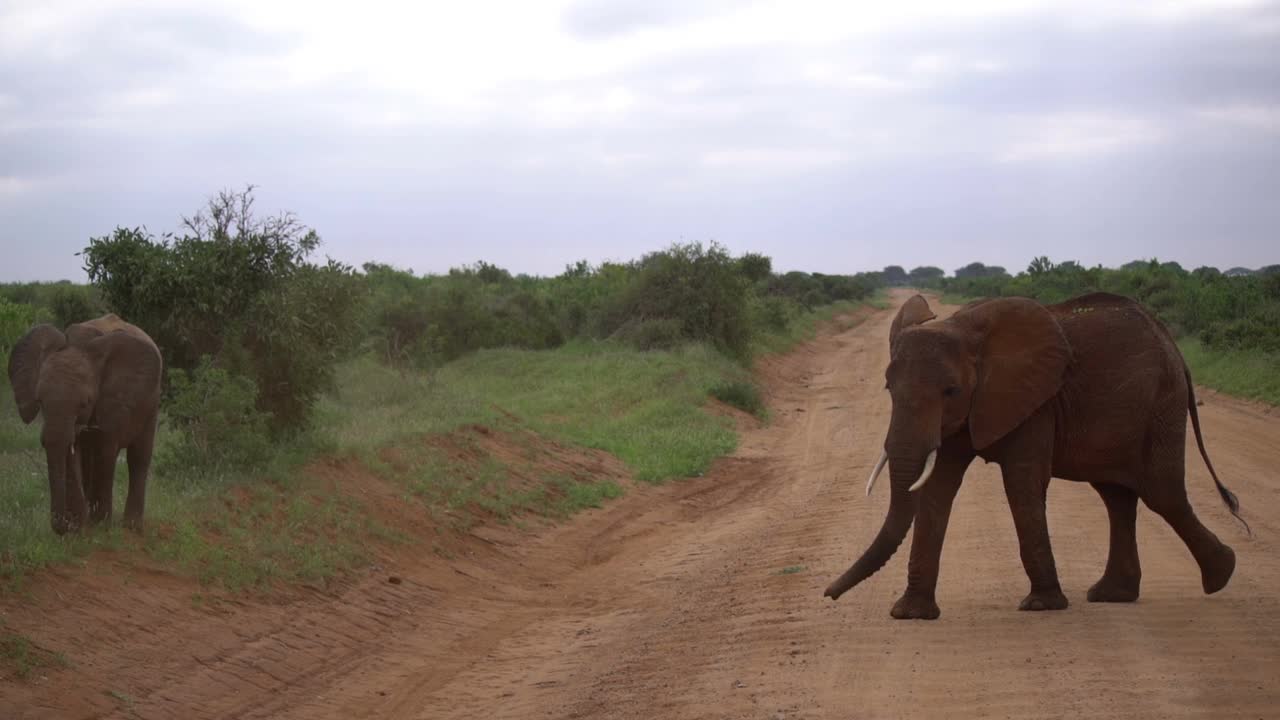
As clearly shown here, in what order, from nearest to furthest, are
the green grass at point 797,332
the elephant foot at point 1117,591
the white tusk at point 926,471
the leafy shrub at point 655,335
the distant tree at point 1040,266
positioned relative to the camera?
the white tusk at point 926,471
the elephant foot at point 1117,591
the leafy shrub at point 655,335
the green grass at point 797,332
the distant tree at point 1040,266

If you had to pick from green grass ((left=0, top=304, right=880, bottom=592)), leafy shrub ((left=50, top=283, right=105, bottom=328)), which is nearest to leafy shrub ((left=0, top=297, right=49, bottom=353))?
leafy shrub ((left=50, top=283, right=105, bottom=328))

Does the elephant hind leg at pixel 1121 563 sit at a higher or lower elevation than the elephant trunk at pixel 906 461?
lower

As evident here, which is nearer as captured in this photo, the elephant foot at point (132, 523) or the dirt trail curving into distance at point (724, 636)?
the dirt trail curving into distance at point (724, 636)

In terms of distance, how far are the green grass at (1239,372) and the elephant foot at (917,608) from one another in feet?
52.7

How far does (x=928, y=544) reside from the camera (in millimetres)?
7871

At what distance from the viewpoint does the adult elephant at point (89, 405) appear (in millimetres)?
8641

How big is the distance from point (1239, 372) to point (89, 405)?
22.1m

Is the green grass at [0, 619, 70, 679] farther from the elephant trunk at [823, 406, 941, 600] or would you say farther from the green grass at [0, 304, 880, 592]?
the elephant trunk at [823, 406, 941, 600]

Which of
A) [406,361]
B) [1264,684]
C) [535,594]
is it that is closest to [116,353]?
[535,594]

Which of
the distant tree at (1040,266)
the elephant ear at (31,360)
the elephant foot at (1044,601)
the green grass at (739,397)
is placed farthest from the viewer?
the distant tree at (1040,266)

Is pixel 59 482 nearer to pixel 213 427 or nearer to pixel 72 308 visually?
pixel 213 427

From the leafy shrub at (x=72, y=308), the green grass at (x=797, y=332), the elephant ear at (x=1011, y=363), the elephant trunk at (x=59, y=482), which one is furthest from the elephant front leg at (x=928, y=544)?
the green grass at (x=797, y=332)

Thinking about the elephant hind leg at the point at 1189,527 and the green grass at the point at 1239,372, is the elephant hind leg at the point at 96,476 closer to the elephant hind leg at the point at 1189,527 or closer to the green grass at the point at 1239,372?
the elephant hind leg at the point at 1189,527

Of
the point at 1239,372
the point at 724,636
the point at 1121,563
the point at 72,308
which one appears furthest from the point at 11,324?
the point at 1239,372
